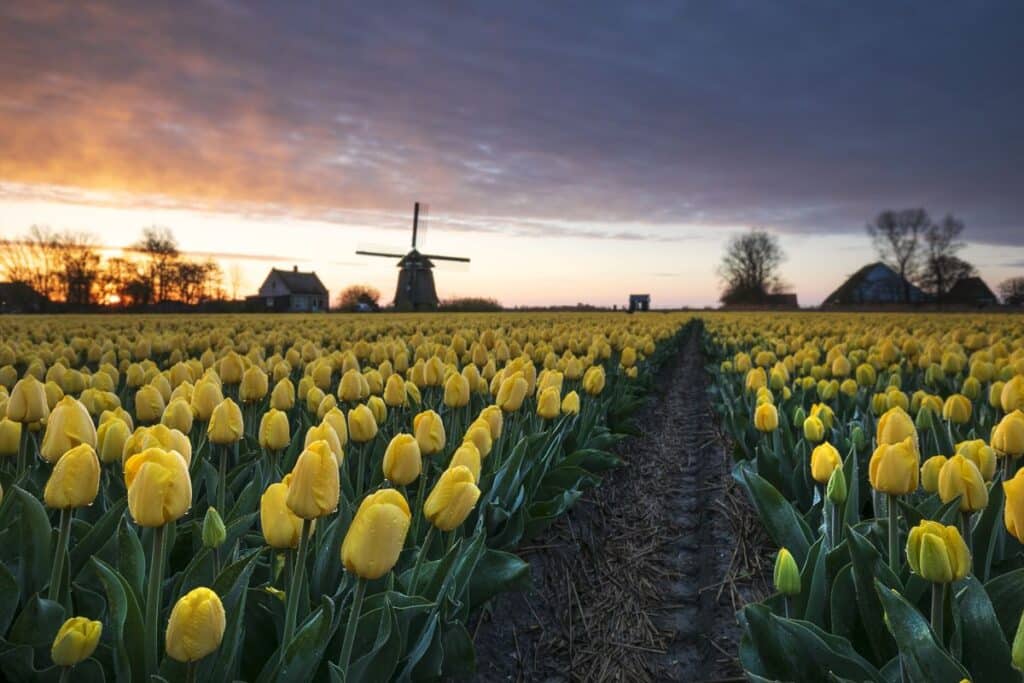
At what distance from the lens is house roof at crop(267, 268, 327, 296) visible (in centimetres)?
7794

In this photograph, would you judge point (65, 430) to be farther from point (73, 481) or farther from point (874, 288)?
point (874, 288)

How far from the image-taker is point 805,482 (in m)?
3.33

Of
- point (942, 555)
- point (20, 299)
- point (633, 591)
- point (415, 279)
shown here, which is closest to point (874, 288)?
point (415, 279)

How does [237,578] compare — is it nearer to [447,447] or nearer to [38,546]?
[38,546]

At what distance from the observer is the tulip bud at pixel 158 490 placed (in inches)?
50.4

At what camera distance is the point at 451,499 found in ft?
5.09

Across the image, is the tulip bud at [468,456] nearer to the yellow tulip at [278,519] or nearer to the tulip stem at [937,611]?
the yellow tulip at [278,519]

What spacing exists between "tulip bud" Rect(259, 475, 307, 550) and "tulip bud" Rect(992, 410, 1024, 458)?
2.14 meters

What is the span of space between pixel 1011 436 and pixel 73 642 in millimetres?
2531

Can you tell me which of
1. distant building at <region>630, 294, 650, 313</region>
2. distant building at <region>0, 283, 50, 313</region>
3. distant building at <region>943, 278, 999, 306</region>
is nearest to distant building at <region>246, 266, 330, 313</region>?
distant building at <region>0, 283, 50, 313</region>

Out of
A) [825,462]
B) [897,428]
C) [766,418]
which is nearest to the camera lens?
[897,428]

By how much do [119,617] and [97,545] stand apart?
55 cm

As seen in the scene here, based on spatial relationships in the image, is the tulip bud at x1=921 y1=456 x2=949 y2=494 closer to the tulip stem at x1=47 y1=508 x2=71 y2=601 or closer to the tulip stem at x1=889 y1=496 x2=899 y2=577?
the tulip stem at x1=889 y1=496 x2=899 y2=577

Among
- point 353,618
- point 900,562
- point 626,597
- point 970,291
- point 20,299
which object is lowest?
point 626,597
